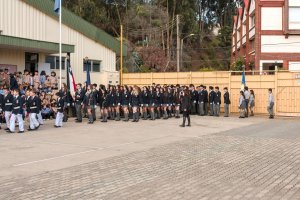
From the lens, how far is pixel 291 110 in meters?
27.8

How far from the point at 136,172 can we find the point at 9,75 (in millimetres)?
15721

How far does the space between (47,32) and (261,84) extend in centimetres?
1380

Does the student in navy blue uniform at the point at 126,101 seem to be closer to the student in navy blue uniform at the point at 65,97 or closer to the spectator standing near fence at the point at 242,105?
the student in navy blue uniform at the point at 65,97

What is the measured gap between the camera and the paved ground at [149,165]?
28.5ft

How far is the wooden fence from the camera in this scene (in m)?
27.8

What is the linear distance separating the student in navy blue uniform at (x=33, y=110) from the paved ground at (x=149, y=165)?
0.59 meters

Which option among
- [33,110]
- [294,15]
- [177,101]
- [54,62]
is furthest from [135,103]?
[294,15]

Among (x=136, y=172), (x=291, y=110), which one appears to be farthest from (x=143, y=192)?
(x=291, y=110)

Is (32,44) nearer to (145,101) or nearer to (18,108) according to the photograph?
(145,101)

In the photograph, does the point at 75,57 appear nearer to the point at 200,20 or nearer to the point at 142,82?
the point at 142,82

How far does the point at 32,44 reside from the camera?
25688 mm

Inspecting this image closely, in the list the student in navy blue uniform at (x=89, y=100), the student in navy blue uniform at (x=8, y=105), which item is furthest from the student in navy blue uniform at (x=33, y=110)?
the student in navy blue uniform at (x=89, y=100)

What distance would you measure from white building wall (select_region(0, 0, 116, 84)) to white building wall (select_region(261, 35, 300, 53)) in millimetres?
13226

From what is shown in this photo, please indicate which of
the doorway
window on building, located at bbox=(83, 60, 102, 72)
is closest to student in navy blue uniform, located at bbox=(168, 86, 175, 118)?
window on building, located at bbox=(83, 60, 102, 72)
